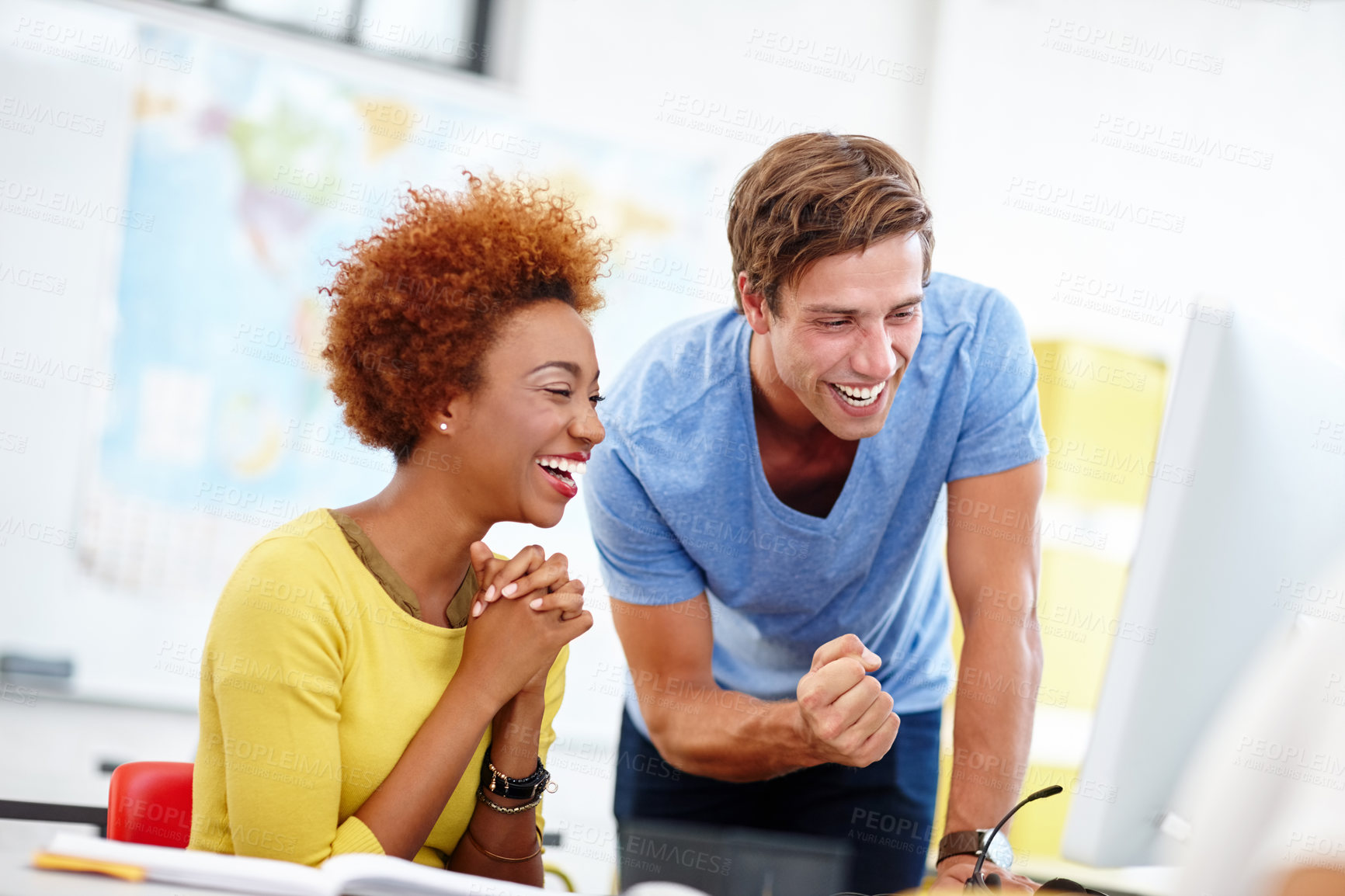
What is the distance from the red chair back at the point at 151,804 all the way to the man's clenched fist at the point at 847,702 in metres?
0.71

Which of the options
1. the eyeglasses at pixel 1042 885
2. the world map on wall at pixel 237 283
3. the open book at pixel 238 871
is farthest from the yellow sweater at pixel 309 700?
the world map on wall at pixel 237 283

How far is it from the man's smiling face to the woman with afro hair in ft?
0.93

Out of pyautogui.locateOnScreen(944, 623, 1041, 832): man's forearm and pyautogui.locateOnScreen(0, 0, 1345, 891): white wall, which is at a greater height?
pyautogui.locateOnScreen(0, 0, 1345, 891): white wall

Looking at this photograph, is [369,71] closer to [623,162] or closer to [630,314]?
[623,162]

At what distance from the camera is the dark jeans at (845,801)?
1755 millimetres

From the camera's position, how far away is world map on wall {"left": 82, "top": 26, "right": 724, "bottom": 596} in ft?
11.2

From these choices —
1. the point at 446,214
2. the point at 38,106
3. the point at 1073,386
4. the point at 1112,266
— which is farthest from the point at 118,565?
the point at 1112,266

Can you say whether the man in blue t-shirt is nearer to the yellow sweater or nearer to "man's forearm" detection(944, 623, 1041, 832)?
"man's forearm" detection(944, 623, 1041, 832)

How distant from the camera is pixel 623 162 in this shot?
3846 mm

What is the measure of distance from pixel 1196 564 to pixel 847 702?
399mm

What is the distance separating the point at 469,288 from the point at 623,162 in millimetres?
2660

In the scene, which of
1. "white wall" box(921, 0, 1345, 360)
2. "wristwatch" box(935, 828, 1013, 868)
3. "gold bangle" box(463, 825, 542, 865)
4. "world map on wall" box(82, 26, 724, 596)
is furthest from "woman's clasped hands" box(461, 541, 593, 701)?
"white wall" box(921, 0, 1345, 360)

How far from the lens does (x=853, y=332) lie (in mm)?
1431

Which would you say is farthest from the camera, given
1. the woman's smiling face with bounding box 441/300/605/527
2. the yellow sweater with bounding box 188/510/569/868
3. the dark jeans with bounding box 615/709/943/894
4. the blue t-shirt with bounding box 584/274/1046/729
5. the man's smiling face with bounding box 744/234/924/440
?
the dark jeans with bounding box 615/709/943/894
